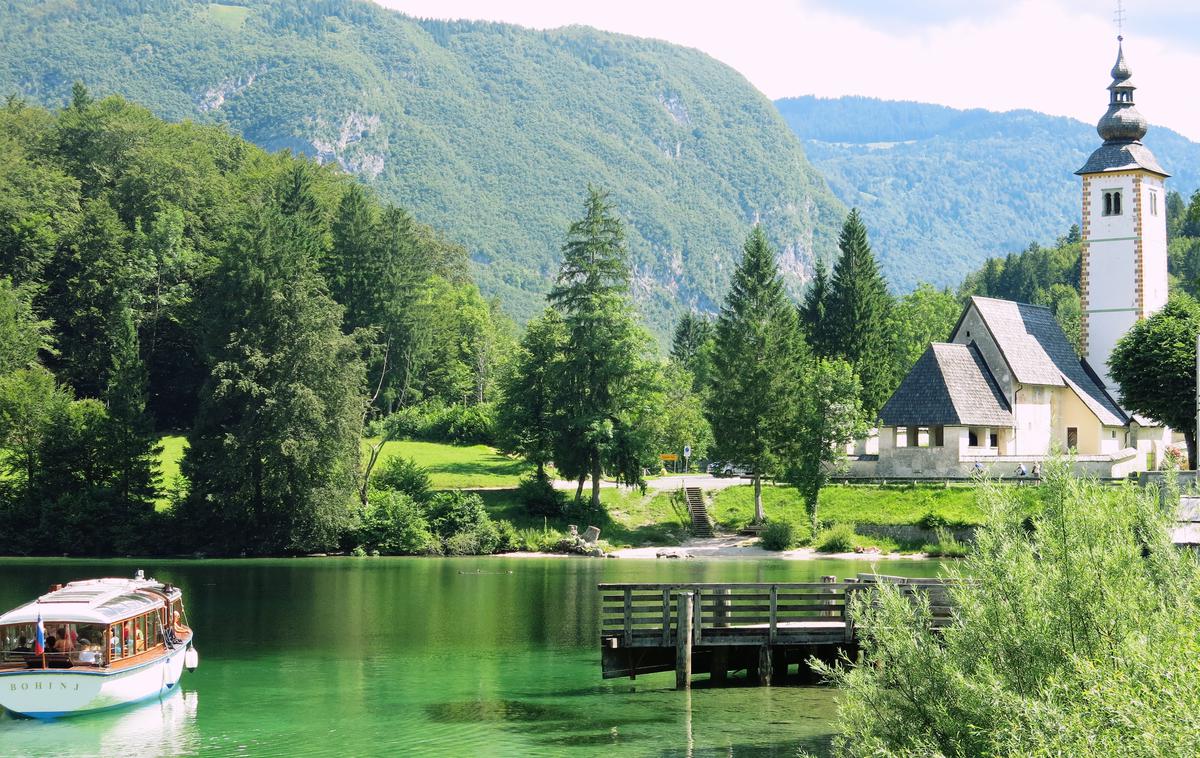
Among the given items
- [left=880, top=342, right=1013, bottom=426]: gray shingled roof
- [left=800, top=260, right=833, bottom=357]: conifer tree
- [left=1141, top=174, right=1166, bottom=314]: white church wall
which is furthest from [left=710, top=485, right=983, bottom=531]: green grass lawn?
[left=800, top=260, right=833, bottom=357]: conifer tree

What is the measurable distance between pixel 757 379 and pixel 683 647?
142 feet

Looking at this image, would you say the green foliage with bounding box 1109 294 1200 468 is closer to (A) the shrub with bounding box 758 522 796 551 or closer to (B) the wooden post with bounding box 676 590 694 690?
(A) the shrub with bounding box 758 522 796 551

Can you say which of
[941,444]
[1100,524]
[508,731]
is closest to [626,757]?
[508,731]

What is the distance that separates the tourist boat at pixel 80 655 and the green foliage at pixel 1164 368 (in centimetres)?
4953

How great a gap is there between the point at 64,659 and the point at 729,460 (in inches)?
1965

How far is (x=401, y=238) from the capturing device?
96.8 m

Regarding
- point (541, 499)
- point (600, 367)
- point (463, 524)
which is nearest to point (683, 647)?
point (463, 524)

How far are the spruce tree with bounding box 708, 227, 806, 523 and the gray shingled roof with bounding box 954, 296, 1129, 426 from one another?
30.2 feet

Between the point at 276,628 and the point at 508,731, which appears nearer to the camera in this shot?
the point at 508,731

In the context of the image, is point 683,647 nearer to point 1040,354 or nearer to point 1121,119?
point 1040,354

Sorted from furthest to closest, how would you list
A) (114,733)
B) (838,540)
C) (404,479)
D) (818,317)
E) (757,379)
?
(818,317), (757,379), (404,479), (838,540), (114,733)

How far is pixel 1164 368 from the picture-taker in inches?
2579

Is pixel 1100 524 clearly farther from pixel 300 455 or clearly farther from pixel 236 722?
pixel 300 455

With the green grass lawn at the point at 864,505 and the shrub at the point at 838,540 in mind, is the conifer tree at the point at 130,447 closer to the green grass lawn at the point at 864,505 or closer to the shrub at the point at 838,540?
the green grass lawn at the point at 864,505
